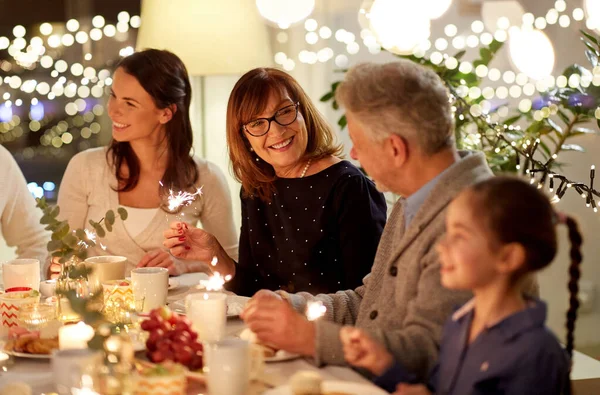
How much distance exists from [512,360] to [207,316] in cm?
67

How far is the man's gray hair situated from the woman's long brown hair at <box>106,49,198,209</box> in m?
1.46

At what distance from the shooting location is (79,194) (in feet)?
9.87

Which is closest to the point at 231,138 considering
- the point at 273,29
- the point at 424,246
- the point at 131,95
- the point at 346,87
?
the point at 131,95

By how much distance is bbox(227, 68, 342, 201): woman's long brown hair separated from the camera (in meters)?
2.38

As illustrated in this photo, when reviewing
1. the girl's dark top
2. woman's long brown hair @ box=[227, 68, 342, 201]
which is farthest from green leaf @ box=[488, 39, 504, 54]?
the girl's dark top

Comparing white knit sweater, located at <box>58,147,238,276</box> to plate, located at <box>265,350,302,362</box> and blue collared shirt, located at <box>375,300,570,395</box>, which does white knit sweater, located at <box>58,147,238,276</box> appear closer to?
plate, located at <box>265,350,302,362</box>

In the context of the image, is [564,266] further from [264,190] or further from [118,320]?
[118,320]

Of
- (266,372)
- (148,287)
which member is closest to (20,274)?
(148,287)

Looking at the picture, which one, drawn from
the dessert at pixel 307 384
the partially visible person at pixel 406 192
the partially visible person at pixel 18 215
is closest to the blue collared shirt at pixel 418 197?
the partially visible person at pixel 406 192

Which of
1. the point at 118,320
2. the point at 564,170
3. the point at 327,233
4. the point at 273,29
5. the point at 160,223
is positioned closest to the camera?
the point at 118,320

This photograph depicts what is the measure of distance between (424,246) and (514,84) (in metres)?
2.91

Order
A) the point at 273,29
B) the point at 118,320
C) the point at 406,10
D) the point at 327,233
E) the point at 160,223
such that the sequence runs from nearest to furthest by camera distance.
Result: the point at 118,320 → the point at 327,233 → the point at 160,223 → the point at 406,10 → the point at 273,29

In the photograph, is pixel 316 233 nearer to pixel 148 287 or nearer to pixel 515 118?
pixel 148 287

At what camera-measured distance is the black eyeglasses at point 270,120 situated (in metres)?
2.38
